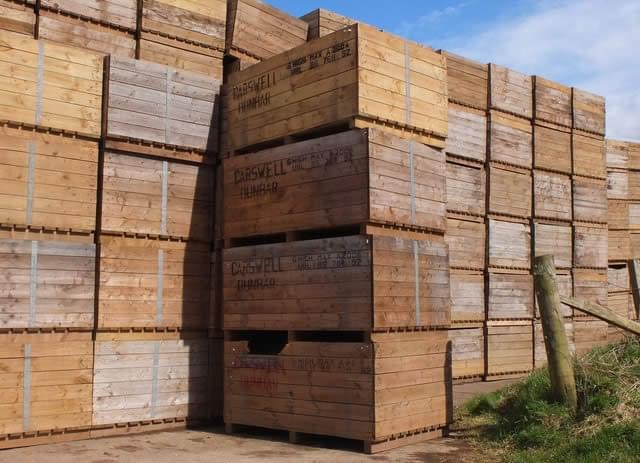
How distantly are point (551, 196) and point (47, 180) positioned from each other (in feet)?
27.7

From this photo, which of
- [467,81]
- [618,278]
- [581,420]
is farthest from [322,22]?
[618,278]

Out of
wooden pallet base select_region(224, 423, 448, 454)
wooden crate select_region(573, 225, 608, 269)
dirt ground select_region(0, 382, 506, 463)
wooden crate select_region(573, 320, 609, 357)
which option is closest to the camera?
dirt ground select_region(0, 382, 506, 463)

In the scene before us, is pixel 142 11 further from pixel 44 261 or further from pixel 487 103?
pixel 487 103

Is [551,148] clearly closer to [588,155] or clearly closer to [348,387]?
[588,155]

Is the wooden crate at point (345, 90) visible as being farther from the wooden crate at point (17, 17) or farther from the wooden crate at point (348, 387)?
the wooden crate at point (17, 17)

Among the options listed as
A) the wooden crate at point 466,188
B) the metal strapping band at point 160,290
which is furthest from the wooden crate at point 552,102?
the metal strapping band at point 160,290

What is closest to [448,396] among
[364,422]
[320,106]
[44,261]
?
[364,422]

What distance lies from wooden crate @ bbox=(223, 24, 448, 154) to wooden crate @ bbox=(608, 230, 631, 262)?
761 cm

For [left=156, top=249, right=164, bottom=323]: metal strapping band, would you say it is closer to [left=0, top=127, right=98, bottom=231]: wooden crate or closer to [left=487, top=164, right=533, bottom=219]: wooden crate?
[left=0, top=127, right=98, bottom=231]: wooden crate

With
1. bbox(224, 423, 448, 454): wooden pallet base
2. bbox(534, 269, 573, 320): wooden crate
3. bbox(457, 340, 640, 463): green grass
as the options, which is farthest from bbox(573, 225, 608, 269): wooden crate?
bbox(224, 423, 448, 454): wooden pallet base

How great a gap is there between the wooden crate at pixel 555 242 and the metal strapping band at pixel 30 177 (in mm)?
8084

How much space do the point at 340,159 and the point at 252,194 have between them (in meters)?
1.39

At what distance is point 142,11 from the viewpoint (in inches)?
376

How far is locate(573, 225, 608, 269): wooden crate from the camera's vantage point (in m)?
13.5
